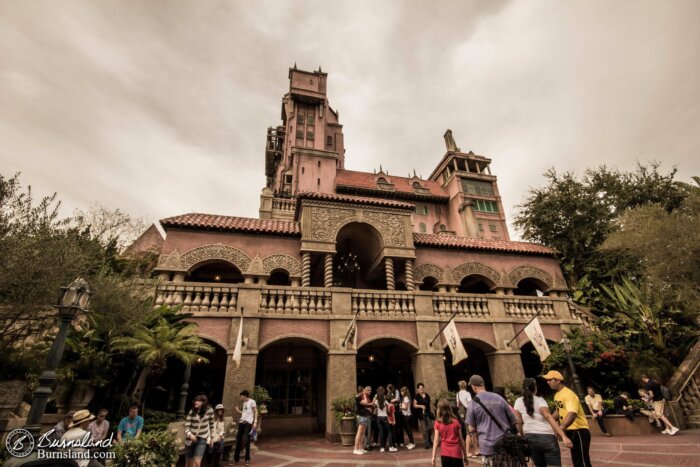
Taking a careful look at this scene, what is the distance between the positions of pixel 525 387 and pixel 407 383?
11436 mm

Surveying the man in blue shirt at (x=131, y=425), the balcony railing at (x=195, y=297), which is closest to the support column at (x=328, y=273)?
the balcony railing at (x=195, y=297)

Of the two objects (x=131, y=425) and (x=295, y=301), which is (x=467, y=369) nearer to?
(x=295, y=301)

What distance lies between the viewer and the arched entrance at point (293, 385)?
1362 centimetres

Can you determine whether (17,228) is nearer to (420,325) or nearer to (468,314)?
(420,325)

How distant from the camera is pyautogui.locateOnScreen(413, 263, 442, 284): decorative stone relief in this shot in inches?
596

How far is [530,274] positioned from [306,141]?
994 inches

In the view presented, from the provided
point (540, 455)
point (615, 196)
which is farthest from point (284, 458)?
point (615, 196)

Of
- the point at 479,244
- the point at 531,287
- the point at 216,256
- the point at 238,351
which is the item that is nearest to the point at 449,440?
the point at 238,351

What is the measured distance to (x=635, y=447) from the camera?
784 cm

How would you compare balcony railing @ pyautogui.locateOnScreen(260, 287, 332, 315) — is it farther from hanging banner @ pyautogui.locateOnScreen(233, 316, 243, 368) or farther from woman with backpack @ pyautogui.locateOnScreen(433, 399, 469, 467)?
woman with backpack @ pyautogui.locateOnScreen(433, 399, 469, 467)

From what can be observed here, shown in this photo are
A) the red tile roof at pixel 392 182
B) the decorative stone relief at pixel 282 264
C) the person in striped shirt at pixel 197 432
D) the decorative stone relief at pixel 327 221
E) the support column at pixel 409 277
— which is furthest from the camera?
the red tile roof at pixel 392 182

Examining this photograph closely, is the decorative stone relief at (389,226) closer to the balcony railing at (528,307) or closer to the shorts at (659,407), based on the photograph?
the balcony railing at (528,307)

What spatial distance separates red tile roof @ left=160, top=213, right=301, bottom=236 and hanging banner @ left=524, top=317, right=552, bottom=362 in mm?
9909

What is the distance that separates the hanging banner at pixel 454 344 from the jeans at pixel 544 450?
5.67 meters
